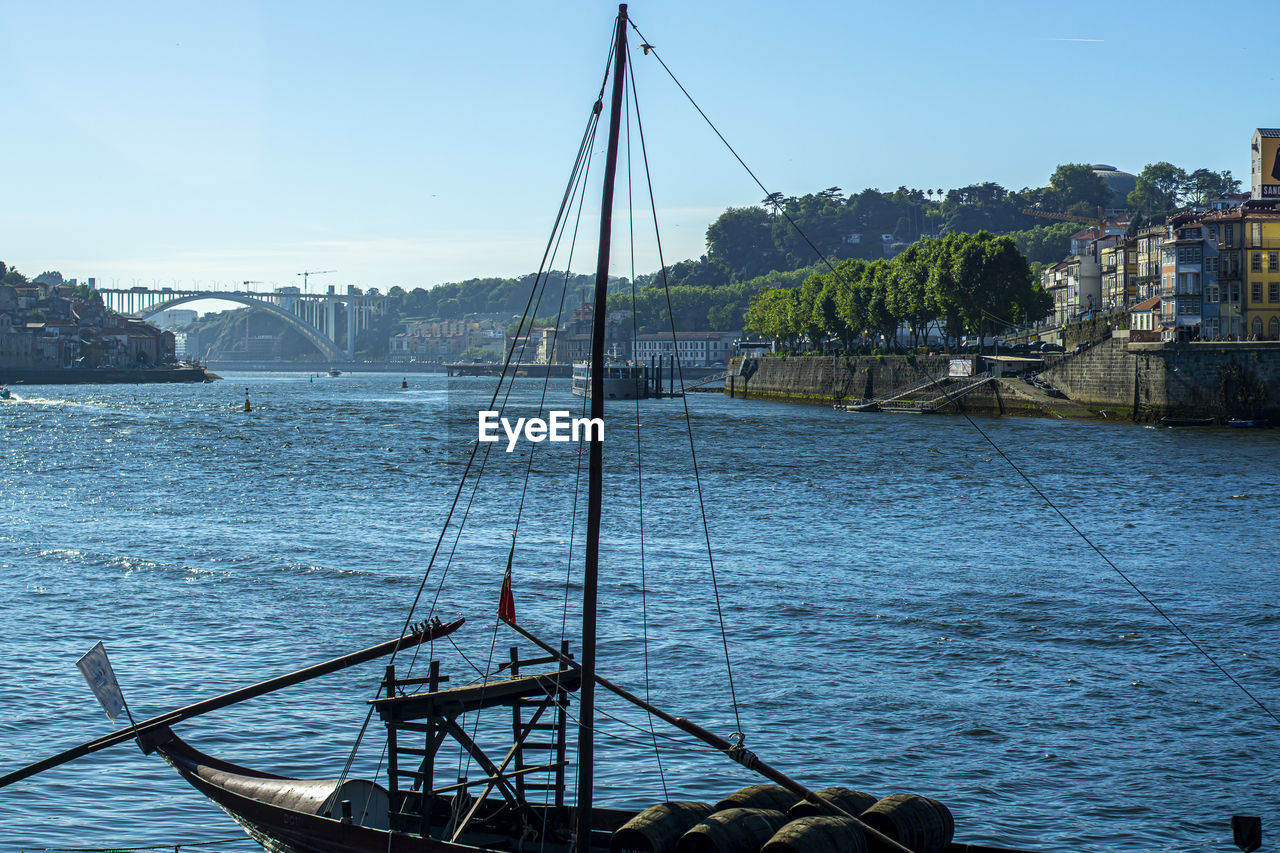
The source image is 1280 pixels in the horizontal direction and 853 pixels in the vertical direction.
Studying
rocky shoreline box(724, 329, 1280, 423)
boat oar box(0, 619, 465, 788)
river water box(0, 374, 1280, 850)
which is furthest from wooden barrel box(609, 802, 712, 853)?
rocky shoreline box(724, 329, 1280, 423)

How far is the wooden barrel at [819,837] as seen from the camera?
1257 centimetres

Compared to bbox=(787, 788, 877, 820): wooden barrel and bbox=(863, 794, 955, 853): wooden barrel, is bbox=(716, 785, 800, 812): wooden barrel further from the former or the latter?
bbox=(863, 794, 955, 853): wooden barrel

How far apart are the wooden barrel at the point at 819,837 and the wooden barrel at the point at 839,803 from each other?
86 centimetres

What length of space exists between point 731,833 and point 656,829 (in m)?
0.84

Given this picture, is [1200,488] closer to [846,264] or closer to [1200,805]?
[1200,805]

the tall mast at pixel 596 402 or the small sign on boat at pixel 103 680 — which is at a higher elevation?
the tall mast at pixel 596 402

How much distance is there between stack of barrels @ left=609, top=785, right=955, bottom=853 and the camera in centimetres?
1278

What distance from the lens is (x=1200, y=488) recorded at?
2153 inches

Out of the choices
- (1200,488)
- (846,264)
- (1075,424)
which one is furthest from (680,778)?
(846,264)

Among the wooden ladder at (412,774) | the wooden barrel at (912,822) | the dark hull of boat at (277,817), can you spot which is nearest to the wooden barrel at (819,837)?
the wooden barrel at (912,822)

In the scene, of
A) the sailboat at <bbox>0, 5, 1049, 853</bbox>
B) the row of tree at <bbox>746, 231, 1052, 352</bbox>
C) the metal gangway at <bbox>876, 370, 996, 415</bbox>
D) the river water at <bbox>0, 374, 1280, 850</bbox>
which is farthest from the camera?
the row of tree at <bbox>746, 231, 1052, 352</bbox>

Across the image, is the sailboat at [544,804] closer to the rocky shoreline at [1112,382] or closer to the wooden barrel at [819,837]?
the wooden barrel at [819,837]

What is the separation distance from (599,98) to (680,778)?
9.56 meters

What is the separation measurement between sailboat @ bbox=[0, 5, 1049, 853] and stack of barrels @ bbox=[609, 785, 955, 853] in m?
0.01
